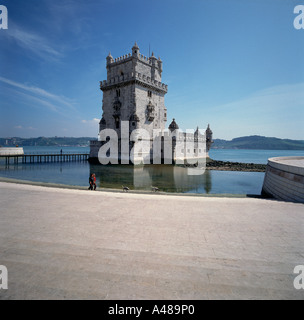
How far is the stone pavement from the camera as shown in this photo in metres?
3.13

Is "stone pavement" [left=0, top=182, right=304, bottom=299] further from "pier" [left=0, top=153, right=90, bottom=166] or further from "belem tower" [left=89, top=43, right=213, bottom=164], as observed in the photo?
"pier" [left=0, top=153, right=90, bottom=166]

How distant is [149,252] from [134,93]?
34.9 metres

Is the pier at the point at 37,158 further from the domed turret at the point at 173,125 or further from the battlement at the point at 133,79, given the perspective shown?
the domed turret at the point at 173,125

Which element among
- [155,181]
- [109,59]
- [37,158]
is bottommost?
[155,181]

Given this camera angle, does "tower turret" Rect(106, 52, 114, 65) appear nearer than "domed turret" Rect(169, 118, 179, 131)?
No

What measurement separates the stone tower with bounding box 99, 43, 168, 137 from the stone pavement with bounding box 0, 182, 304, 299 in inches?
1193

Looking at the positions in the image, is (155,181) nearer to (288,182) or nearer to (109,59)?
(288,182)

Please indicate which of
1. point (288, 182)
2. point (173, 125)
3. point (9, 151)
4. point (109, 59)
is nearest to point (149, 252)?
point (288, 182)

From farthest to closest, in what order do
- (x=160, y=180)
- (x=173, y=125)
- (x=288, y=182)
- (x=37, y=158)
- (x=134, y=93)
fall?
1. (x=37, y=158)
2. (x=173, y=125)
3. (x=134, y=93)
4. (x=160, y=180)
5. (x=288, y=182)

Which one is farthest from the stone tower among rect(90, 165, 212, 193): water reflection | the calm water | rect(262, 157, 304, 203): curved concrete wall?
rect(262, 157, 304, 203): curved concrete wall

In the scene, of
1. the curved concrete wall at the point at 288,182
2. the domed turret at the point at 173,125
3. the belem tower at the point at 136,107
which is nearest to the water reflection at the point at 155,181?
the curved concrete wall at the point at 288,182

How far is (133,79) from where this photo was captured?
114ft

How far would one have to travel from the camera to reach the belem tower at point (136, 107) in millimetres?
35719

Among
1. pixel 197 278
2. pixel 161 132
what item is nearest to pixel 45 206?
pixel 197 278
